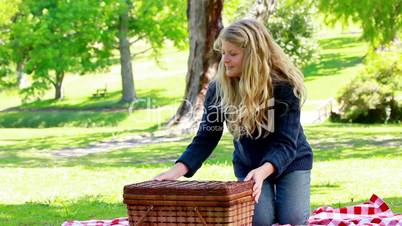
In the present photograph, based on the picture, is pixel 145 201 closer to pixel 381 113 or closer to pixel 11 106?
pixel 381 113

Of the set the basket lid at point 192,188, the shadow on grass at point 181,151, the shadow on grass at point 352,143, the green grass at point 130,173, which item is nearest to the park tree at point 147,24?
the shadow on grass at point 352,143

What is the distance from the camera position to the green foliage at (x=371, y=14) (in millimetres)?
18766

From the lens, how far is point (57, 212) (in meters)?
9.16

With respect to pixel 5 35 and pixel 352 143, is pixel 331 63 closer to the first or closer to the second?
pixel 5 35

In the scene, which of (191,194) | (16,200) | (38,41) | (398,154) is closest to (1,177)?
(16,200)

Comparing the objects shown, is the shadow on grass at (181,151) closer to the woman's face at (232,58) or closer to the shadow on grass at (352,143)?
the shadow on grass at (352,143)

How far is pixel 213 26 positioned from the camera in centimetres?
2088

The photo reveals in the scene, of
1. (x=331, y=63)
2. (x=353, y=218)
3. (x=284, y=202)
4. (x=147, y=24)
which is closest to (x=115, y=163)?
(x=353, y=218)

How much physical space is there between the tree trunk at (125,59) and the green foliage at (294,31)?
6498 millimetres

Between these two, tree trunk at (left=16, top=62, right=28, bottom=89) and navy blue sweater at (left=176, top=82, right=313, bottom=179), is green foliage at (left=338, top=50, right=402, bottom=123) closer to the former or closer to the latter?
navy blue sweater at (left=176, top=82, right=313, bottom=179)

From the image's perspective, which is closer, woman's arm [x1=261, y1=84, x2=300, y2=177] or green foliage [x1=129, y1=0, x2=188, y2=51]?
woman's arm [x1=261, y1=84, x2=300, y2=177]

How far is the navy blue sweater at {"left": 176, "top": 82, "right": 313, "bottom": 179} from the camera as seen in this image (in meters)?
6.00

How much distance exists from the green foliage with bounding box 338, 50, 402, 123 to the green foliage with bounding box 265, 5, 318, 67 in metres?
10.1

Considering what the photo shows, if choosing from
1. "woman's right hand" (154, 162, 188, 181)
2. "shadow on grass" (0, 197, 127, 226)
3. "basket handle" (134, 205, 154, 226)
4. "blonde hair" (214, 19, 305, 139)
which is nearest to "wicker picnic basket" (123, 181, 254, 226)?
"basket handle" (134, 205, 154, 226)
